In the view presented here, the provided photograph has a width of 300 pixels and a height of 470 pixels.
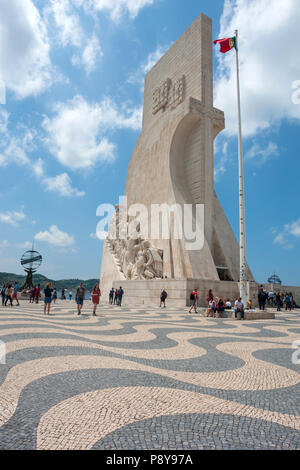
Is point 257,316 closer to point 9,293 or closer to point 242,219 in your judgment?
point 242,219

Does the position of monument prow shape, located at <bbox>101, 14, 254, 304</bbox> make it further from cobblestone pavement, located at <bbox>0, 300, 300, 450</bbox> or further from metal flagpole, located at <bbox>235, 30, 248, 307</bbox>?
cobblestone pavement, located at <bbox>0, 300, 300, 450</bbox>

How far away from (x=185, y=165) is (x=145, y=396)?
17.9 metres

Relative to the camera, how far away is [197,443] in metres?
1.50

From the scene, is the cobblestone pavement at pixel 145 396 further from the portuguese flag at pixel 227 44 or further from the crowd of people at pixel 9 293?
the portuguese flag at pixel 227 44

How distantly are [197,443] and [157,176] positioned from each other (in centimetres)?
1818

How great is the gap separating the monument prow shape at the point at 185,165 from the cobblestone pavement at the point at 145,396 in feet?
36.0

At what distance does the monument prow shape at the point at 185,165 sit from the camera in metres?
15.6

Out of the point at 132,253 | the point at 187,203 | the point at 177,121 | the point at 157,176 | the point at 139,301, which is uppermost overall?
the point at 177,121

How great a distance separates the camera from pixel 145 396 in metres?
2.11

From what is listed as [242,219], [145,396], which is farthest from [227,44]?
[145,396]

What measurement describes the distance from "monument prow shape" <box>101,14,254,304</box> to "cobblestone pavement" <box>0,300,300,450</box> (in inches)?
432

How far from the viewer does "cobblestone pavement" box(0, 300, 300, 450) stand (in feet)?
5.04
